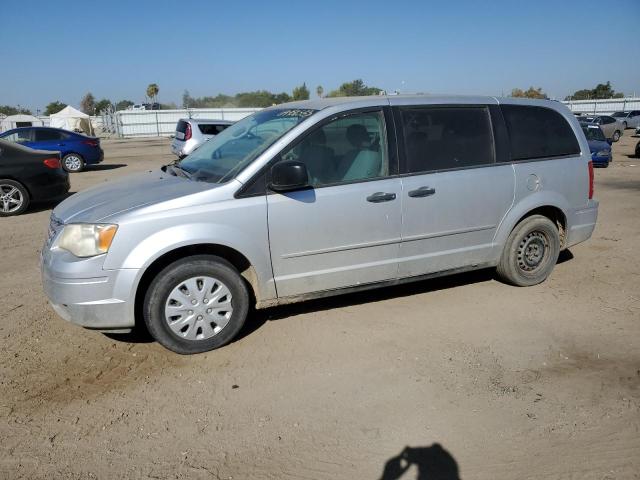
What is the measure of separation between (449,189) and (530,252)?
132 cm

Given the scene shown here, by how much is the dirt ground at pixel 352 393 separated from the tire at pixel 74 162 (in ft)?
43.1

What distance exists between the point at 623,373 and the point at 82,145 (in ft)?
56.5

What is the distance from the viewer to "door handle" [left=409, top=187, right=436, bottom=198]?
439 cm

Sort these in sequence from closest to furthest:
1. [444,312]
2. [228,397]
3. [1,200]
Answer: [228,397] → [444,312] → [1,200]

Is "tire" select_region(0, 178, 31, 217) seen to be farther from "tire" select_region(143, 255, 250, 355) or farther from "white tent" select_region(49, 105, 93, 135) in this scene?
"white tent" select_region(49, 105, 93, 135)

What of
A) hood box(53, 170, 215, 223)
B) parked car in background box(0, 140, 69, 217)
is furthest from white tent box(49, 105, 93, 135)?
hood box(53, 170, 215, 223)

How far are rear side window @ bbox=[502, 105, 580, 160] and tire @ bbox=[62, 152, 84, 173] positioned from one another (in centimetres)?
1557

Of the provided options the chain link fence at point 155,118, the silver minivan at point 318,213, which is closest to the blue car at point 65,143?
the silver minivan at point 318,213

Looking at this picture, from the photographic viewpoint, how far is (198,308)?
12.7ft

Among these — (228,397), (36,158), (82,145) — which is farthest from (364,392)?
(82,145)

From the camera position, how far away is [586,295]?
5164mm

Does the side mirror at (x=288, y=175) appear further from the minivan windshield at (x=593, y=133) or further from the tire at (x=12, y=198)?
the minivan windshield at (x=593, y=133)

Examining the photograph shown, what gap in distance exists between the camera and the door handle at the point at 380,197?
4234 mm

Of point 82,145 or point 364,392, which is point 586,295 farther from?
point 82,145
